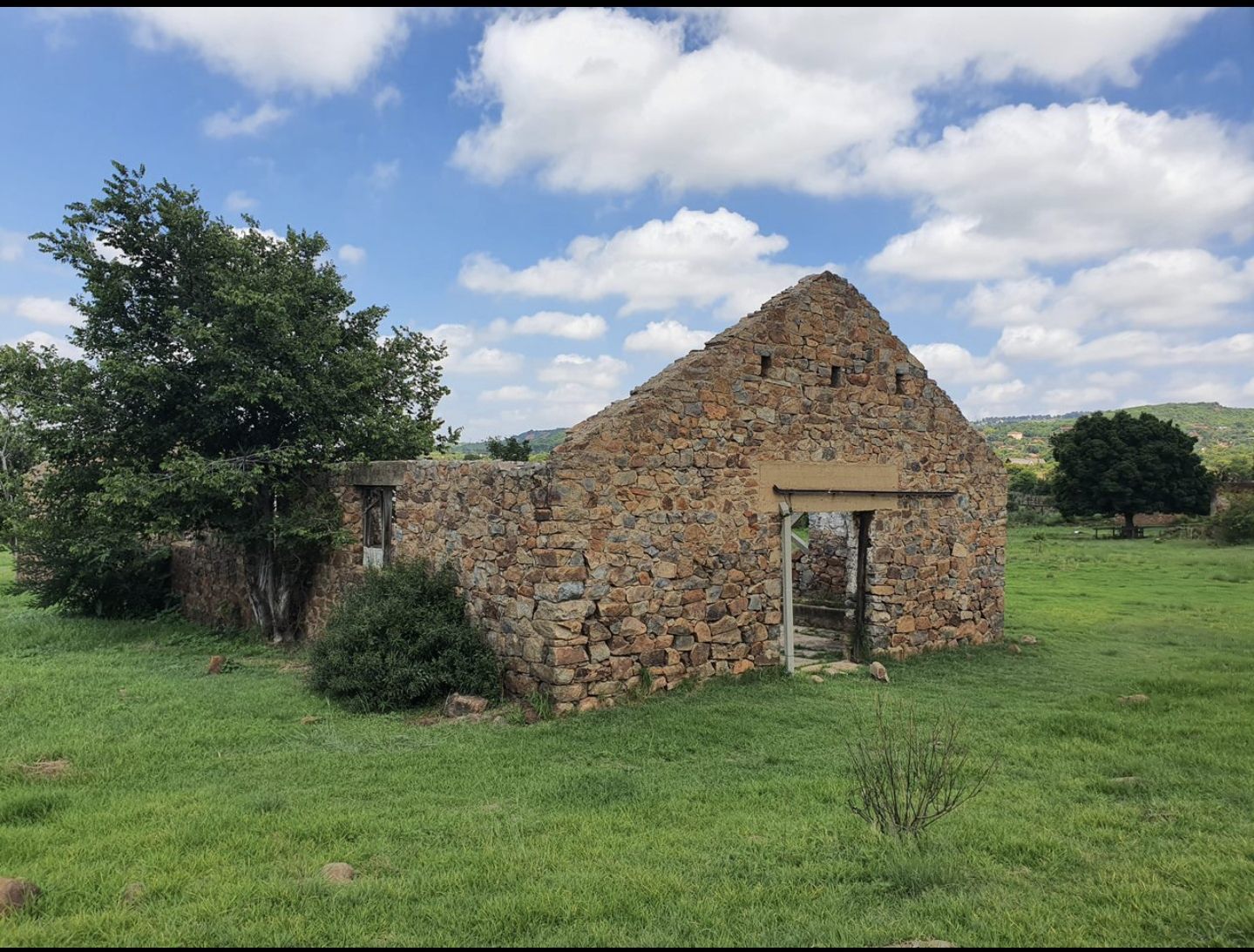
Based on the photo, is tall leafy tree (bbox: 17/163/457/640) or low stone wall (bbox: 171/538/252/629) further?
low stone wall (bbox: 171/538/252/629)

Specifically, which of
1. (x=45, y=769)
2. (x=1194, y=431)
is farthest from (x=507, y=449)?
(x=1194, y=431)

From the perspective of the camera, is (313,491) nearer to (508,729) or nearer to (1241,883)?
(508,729)

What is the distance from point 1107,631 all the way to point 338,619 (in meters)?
13.0

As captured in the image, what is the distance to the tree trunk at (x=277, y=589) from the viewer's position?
12.8m

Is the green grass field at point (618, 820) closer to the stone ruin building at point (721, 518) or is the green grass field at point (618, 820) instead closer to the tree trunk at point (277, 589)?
the stone ruin building at point (721, 518)

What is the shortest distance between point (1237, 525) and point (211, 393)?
36577 millimetres

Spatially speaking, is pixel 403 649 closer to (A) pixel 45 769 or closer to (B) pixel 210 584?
(A) pixel 45 769

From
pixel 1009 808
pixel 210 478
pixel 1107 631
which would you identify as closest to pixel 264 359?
pixel 210 478

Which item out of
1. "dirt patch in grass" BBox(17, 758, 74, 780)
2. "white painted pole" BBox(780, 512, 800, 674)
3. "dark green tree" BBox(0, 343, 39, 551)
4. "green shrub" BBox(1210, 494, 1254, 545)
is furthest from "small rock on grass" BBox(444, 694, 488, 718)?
"green shrub" BBox(1210, 494, 1254, 545)

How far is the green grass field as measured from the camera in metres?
4.05

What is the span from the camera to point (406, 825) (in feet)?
17.7

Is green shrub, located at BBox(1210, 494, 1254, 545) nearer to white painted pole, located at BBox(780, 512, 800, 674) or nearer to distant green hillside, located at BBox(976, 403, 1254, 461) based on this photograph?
white painted pole, located at BBox(780, 512, 800, 674)

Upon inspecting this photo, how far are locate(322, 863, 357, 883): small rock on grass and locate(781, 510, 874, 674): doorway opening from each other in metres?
6.80

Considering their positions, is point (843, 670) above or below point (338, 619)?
below
